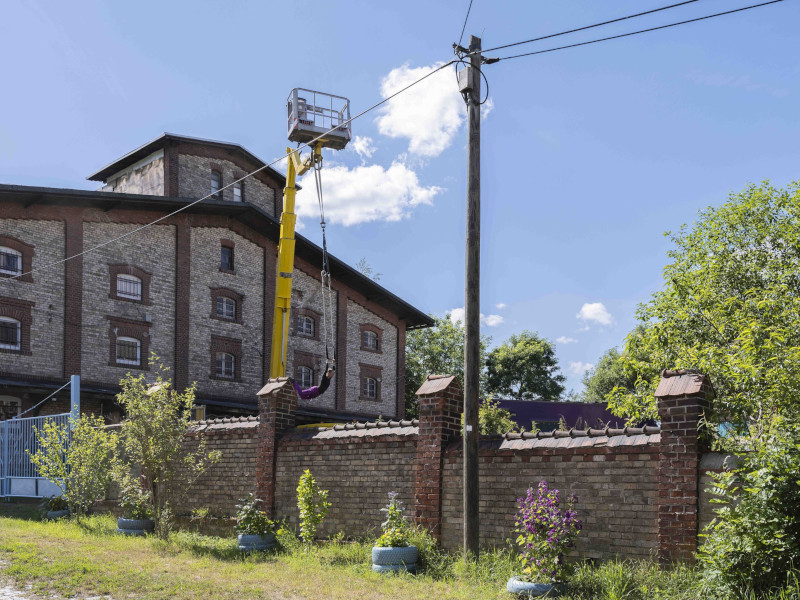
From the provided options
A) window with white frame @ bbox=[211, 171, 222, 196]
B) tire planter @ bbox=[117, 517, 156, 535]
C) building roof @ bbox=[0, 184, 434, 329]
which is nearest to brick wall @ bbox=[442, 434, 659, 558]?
tire planter @ bbox=[117, 517, 156, 535]

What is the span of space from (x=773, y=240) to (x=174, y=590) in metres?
16.5

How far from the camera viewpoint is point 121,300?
26.1 m

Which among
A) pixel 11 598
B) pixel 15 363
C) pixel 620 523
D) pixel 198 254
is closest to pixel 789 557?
pixel 620 523

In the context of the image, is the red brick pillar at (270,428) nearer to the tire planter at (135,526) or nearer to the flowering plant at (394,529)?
the tire planter at (135,526)

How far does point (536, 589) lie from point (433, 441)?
302 centimetres

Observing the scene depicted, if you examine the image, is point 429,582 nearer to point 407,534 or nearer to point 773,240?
point 407,534

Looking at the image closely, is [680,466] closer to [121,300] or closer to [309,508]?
[309,508]

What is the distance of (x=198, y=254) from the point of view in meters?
28.8

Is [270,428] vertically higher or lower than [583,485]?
higher

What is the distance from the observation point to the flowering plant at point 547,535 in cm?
778

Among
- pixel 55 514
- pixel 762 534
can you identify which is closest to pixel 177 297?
pixel 55 514

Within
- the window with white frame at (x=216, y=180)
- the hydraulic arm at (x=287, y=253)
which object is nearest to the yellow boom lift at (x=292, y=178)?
the hydraulic arm at (x=287, y=253)

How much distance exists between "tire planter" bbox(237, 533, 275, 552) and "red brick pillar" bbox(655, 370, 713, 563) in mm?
6079

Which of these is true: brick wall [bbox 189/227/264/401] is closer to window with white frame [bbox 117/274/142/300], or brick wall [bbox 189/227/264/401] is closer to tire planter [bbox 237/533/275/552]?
→ window with white frame [bbox 117/274/142/300]
